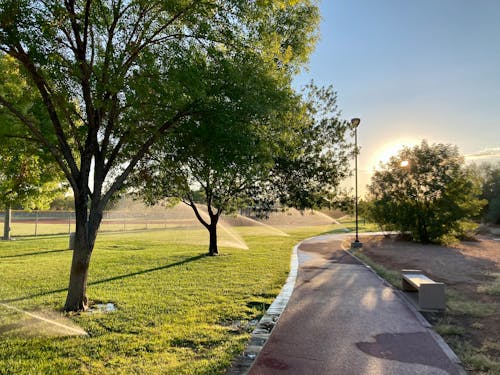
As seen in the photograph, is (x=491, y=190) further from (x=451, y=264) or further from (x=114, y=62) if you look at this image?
(x=114, y=62)

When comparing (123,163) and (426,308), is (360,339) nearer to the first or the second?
(426,308)

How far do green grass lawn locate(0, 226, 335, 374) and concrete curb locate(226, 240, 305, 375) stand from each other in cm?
15

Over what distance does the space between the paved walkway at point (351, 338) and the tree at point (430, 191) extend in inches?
683

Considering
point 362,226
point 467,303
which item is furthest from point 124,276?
point 362,226

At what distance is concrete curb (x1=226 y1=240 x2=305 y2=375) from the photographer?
4.67 m

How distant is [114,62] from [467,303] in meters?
8.67

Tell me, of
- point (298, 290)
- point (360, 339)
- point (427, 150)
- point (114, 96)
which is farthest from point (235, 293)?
point (427, 150)

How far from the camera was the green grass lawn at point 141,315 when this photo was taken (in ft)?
15.5

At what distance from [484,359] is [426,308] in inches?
107

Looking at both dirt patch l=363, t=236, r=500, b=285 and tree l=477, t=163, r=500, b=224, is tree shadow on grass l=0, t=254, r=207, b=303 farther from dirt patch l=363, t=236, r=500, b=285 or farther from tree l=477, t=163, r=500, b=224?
tree l=477, t=163, r=500, b=224

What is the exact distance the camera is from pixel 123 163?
997 cm

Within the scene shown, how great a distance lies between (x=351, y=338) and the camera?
577cm

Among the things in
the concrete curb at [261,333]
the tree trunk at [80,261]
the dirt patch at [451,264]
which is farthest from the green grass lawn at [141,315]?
the dirt patch at [451,264]

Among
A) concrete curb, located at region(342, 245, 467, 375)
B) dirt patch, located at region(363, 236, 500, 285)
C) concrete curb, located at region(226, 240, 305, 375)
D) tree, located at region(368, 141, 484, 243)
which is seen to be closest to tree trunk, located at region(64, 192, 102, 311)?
concrete curb, located at region(226, 240, 305, 375)
